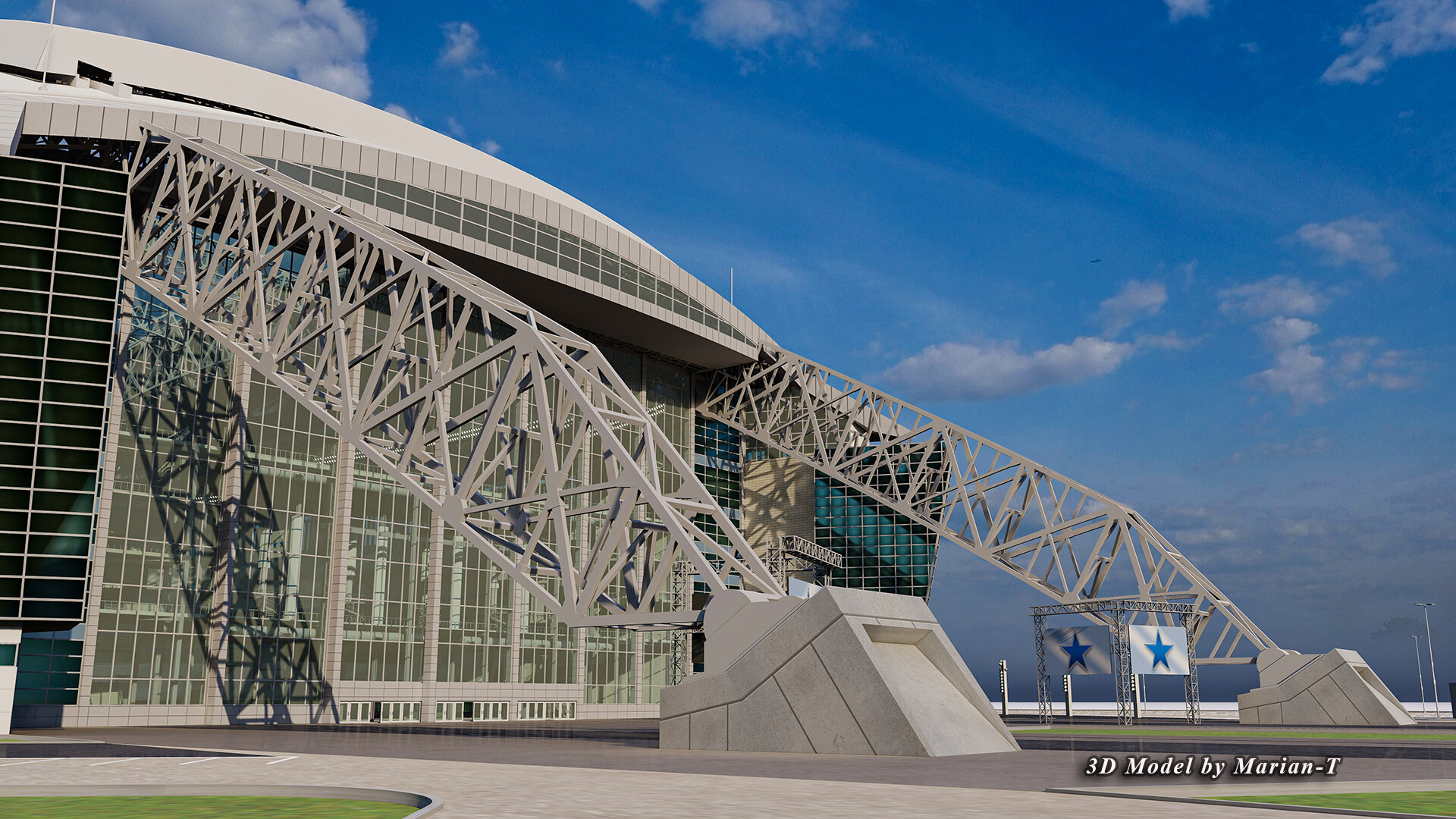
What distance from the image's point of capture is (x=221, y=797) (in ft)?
47.3

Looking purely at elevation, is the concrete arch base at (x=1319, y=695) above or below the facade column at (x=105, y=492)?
below

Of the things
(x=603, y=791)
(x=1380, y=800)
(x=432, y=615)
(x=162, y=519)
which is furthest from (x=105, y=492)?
(x=1380, y=800)

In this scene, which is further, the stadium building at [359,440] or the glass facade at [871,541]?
the glass facade at [871,541]

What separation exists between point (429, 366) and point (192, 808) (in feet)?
86.2

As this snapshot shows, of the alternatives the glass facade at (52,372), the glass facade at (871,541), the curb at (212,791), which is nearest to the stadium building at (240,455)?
the glass facade at (52,372)

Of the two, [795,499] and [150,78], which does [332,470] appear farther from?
[795,499]

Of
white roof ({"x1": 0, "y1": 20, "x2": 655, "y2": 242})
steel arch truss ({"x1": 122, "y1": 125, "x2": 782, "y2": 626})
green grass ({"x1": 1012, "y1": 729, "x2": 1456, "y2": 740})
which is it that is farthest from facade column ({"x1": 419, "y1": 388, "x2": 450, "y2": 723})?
green grass ({"x1": 1012, "y1": 729, "x2": 1456, "y2": 740})

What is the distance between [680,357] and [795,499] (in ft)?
46.2

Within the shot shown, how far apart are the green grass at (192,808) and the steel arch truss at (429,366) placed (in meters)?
14.1

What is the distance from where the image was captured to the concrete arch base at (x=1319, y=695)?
4431 cm

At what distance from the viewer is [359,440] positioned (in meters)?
34.9

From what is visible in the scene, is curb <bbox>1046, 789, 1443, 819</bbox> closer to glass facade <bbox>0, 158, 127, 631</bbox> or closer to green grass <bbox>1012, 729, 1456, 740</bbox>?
green grass <bbox>1012, 729, 1456, 740</bbox>

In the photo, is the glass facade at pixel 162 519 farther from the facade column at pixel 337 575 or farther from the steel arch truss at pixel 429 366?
the facade column at pixel 337 575

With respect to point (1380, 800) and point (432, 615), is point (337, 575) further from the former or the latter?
point (1380, 800)
